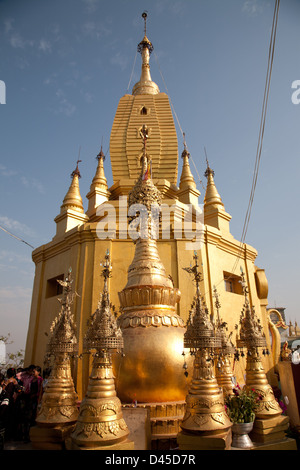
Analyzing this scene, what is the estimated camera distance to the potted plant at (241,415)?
5.63 metres

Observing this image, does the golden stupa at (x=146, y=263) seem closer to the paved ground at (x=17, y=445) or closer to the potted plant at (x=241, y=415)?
the potted plant at (x=241, y=415)

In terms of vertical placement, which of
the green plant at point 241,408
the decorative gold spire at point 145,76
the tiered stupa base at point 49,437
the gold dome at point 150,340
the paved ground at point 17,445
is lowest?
the paved ground at point 17,445

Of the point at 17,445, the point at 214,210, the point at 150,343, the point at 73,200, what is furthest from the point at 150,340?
the point at 73,200

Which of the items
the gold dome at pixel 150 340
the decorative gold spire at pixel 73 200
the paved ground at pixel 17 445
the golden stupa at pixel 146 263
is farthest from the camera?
the decorative gold spire at pixel 73 200

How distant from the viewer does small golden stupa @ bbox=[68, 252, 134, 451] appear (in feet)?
14.8

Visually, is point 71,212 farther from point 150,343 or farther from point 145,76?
point 145,76

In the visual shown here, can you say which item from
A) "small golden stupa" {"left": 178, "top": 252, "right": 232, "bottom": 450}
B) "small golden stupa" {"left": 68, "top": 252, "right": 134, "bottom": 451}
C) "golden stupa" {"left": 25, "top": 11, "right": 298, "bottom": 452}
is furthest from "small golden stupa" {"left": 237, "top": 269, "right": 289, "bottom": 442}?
"small golden stupa" {"left": 68, "top": 252, "right": 134, "bottom": 451}

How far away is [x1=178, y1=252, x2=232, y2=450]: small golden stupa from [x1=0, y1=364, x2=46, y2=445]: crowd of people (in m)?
4.05

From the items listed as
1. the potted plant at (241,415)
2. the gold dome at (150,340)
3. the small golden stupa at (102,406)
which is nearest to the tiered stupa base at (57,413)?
the small golden stupa at (102,406)

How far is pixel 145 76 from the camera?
21.0m

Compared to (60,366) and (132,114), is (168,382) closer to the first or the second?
(60,366)

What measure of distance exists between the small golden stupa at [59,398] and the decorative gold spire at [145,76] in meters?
17.0
